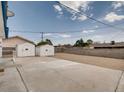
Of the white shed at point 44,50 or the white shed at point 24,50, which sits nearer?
the white shed at point 24,50

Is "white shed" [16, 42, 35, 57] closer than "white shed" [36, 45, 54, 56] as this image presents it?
Yes

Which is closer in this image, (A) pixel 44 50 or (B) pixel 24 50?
(B) pixel 24 50

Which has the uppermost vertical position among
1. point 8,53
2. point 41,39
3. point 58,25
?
point 58,25

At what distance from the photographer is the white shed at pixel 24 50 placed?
61.7 feet

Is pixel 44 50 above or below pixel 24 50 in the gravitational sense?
below

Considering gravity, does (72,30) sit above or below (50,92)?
A: above

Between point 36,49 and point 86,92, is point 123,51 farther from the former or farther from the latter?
point 36,49

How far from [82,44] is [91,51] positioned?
1750 cm

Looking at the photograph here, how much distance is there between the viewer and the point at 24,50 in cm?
1922

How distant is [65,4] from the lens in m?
5.02

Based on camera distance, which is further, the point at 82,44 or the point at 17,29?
the point at 82,44

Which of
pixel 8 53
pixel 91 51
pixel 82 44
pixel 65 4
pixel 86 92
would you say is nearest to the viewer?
pixel 86 92

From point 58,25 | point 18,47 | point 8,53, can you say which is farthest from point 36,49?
point 58,25

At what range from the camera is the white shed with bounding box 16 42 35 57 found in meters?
18.8
